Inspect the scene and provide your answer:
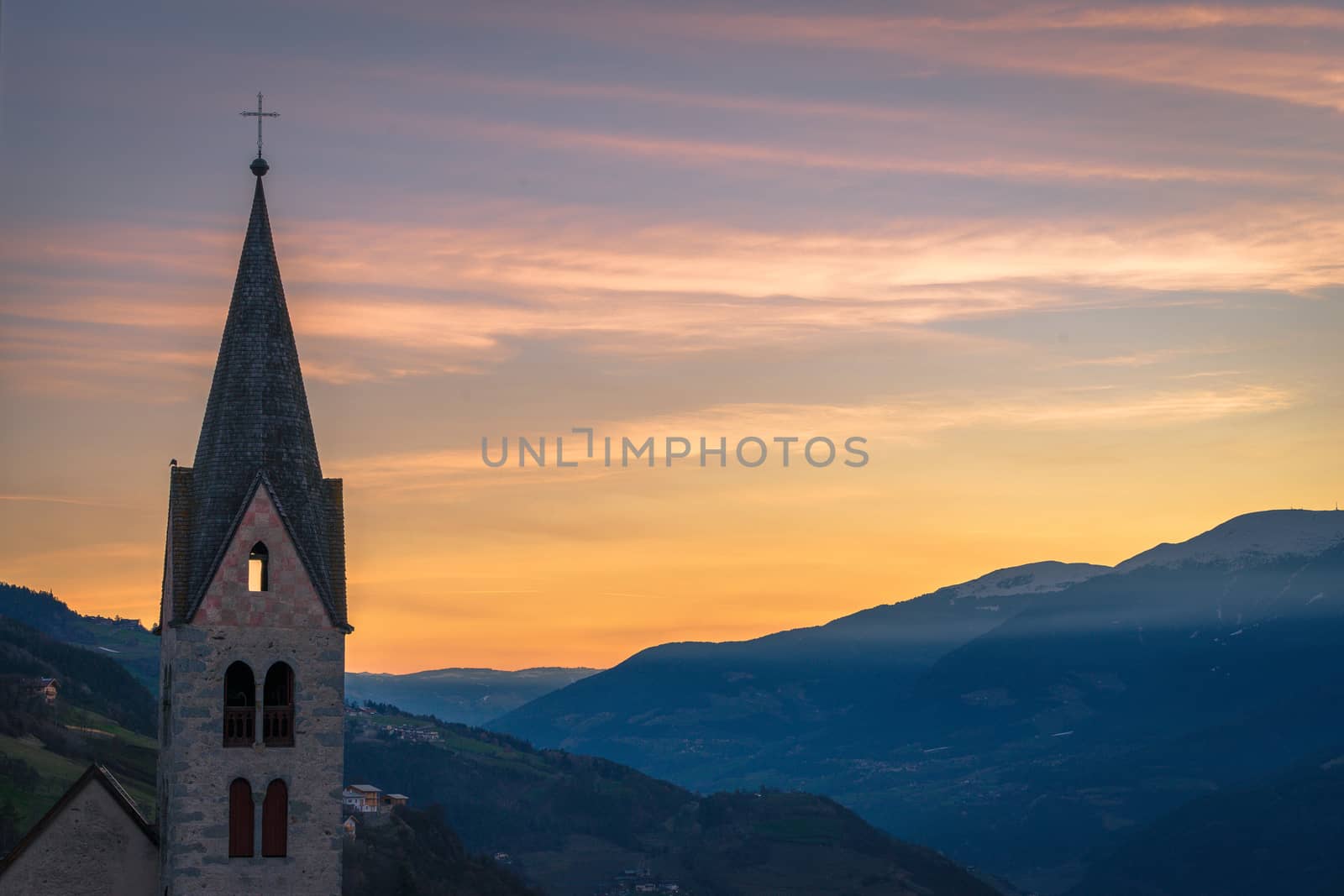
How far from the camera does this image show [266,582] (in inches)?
2459

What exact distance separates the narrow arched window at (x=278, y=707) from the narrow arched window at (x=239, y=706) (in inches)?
12.8

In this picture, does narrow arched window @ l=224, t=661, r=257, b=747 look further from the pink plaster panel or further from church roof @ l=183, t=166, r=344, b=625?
church roof @ l=183, t=166, r=344, b=625

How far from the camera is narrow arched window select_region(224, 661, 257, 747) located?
61.3m

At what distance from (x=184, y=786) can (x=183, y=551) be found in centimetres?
748

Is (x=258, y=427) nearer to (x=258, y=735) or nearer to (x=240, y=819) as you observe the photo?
(x=258, y=735)

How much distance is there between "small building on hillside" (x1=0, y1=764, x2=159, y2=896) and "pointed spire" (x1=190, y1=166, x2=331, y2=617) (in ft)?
27.0

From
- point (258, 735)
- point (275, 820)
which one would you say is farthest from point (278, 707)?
point (275, 820)

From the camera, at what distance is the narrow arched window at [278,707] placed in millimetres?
61594

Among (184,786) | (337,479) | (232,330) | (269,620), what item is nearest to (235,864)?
(184,786)

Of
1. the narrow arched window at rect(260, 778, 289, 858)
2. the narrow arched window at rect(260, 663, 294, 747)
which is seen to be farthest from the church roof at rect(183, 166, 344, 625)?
the narrow arched window at rect(260, 778, 289, 858)

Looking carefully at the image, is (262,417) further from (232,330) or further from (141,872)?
(141,872)

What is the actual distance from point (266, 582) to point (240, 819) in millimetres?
7466

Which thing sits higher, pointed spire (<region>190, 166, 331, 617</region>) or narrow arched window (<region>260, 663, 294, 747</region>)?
pointed spire (<region>190, 166, 331, 617</region>)

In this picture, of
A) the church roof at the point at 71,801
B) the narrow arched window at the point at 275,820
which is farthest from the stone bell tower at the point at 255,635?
the church roof at the point at 71,801
